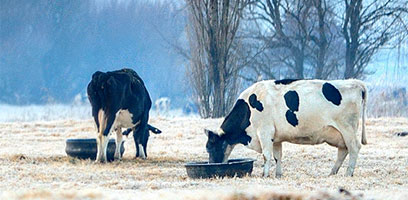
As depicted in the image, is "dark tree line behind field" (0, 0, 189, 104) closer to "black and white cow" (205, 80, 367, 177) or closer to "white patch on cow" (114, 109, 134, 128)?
"white patch on cow" (114, 109, 134, 128)

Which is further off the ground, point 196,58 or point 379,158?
point 196,58

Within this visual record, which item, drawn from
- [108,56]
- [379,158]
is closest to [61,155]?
[379,158]

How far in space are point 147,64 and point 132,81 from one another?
3866cm

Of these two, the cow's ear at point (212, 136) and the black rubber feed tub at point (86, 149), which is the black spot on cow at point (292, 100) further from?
the black rubber feed tub at point (86, 149)

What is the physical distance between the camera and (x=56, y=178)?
40.2 feet

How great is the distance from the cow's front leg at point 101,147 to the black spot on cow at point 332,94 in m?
4.90

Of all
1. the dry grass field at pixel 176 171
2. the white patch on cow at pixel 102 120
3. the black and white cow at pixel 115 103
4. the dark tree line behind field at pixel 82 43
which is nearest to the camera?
the dry grass field at pixel 176 171

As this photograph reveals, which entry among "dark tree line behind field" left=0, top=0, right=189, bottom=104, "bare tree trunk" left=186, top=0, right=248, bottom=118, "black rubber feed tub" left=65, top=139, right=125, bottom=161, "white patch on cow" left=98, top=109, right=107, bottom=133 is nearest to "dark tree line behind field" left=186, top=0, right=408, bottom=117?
"bare tree trunk" left=186, top=0, right=248, bottom=118

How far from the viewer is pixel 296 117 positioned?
13.0m

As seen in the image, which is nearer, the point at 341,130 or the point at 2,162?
the point at 341,130

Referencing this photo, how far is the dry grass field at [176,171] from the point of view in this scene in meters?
8.59

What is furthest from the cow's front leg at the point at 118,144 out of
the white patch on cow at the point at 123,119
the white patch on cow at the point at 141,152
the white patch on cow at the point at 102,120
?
the white patch on cow at the point at 102,120

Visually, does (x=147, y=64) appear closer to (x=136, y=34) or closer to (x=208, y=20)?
(x=136, y=34)

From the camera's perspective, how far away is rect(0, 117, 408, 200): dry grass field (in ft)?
28.2
